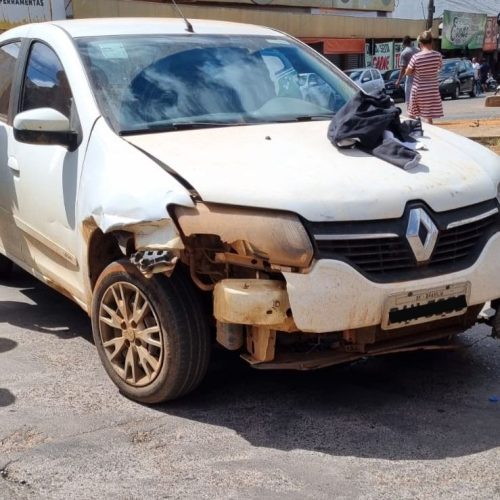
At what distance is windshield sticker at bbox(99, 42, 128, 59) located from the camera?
4.55 m

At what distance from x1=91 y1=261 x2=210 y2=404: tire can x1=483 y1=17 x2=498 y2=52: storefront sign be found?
52.3 metres

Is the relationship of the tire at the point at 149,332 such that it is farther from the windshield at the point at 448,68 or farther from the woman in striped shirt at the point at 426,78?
the windshield at the point at 448,68

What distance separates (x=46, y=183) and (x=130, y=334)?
45.4 inches

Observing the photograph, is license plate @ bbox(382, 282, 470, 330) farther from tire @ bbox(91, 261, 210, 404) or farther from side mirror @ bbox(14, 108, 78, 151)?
side mirror @ bbox(14, 108, 78, 151)

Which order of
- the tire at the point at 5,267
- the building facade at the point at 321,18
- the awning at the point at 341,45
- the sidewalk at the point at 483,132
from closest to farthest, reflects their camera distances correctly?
the tire at the point at 5,267 → the sidewalk at the point at 483,132 → the building facade at the point at 321,18 → the awning at the point at 341,45

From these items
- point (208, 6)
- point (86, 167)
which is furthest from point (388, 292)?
point (208, 6)

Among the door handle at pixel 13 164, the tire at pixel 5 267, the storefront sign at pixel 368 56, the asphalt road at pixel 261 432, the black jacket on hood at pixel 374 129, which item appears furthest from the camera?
the storefront sign at pixel 368 56

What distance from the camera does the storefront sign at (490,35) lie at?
52269 millimetres

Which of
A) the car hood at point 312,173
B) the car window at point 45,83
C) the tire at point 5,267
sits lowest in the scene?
the tire at point 5,267

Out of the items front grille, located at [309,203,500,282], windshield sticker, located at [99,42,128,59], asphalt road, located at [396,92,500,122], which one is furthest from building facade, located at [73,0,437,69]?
front grille, located at [309,203,500,282]

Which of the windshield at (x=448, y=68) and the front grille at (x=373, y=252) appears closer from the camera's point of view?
the front grille at (x=373, y=252)

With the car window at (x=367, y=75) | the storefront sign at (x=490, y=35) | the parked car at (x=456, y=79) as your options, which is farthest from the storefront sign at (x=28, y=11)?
the storefront sign at (x=490, y=35)

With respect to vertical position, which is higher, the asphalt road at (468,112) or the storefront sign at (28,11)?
the storefront sign at (28,11)

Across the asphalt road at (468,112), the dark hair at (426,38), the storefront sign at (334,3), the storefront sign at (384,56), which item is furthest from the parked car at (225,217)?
the storefront sign at (384,56)
